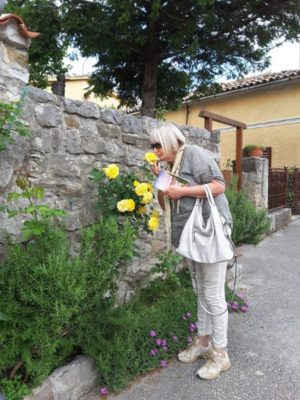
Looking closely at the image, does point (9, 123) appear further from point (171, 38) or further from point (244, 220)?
point (171, 38)

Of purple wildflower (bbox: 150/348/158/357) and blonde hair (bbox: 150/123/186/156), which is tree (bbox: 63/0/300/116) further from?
purple wildflower (bbox: 150/348/158/357)

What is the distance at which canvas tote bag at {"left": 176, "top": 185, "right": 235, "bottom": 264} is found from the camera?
2.35 meters

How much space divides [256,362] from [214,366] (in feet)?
1.33

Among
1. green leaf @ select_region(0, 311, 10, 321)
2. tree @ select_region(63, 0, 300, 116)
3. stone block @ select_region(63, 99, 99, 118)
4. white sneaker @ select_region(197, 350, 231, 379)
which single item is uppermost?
tree @ select_region(63, 0, 300, 116)

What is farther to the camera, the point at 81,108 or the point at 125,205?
the point at 81,108

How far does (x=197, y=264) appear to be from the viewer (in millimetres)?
2574

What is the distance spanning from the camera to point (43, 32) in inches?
318

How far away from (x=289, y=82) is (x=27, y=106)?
36.4 feet

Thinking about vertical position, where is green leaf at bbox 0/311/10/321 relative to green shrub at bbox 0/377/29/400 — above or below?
above

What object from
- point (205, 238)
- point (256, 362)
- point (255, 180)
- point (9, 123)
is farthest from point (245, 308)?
point (255, 180)

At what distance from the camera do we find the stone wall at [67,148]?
2.49m

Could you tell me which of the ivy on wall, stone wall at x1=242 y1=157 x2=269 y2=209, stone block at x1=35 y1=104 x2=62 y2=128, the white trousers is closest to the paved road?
the white trousers

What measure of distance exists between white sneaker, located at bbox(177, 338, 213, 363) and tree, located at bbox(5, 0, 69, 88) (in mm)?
7241

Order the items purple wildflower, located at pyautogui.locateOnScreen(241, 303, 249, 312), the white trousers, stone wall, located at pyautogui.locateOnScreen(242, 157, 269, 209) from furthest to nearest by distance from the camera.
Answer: stone wall, located at pyautogui.locateOnScreen(242, 157, 269, 209), purple wildflower, located at pyautogui.locateOnScreen(241, 303, 249, 312), the white trousers
